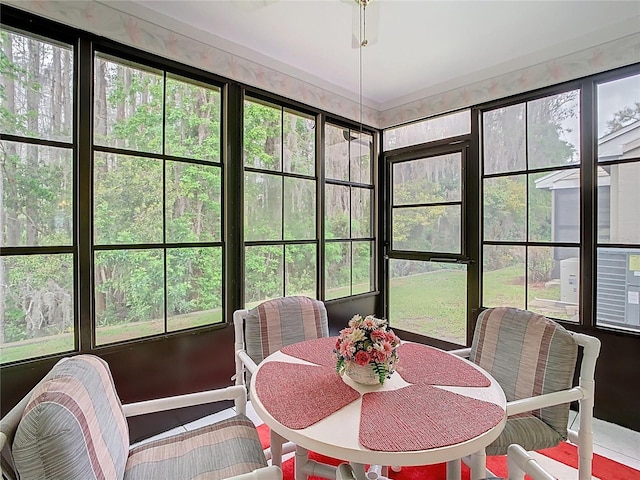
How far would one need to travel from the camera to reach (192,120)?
248 centimetres

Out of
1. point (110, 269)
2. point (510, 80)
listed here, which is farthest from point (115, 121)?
point (510, 80)

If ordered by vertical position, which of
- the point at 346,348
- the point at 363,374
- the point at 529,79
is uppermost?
the point at 529,79

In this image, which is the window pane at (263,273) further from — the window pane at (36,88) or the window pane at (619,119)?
the window pane at (619,119)

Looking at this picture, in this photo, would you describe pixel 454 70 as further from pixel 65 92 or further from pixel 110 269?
pixel 110 269

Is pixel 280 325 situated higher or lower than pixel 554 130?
lower

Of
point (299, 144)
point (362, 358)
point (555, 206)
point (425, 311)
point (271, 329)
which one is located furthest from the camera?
point (425, 311)

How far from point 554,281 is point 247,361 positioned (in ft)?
7.94

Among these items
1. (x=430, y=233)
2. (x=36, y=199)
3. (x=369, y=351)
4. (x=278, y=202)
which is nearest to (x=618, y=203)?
(x=430, y=233)

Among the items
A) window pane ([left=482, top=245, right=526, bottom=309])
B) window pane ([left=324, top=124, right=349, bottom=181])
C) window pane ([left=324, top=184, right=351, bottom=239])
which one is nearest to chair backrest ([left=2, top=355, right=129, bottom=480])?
window pane ([left=324, top=184, right=351, bottom=239])

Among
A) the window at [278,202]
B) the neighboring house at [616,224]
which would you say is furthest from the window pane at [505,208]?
the window at [278,202]

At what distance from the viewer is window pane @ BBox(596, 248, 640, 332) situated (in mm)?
2371

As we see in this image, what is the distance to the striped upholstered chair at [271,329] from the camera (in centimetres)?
200

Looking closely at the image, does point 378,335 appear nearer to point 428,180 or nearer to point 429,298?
point 429,298

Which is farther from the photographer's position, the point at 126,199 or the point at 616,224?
the point at 616,224
